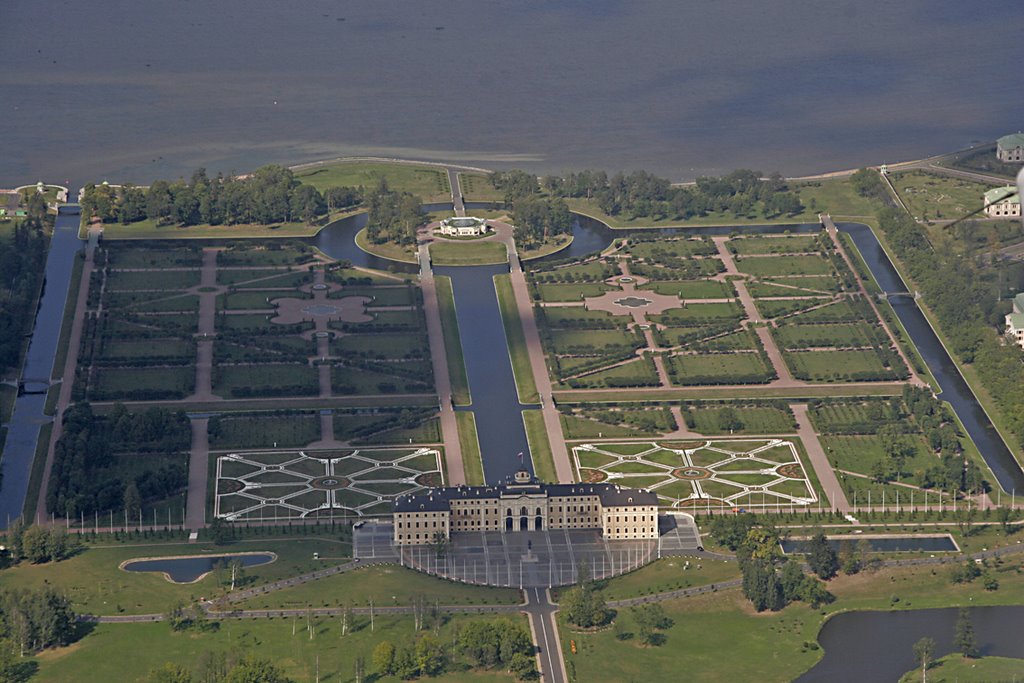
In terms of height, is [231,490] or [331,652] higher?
[231,490]

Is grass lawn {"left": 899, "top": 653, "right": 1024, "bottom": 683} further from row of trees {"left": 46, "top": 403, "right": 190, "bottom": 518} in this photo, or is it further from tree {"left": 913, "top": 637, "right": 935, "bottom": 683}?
row of trees {"left": 46, "top": 403, "right": 190, "bottom": 518}

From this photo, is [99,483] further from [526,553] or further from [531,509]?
[526,553]

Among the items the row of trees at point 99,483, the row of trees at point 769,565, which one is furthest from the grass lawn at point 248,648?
the row of trees at point 99,483

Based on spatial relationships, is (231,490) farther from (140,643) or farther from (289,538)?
(140,643)

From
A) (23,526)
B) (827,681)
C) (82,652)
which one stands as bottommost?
(827,681)

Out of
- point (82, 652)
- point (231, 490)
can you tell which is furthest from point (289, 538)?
point (82, 652)

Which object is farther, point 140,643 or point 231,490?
point 231,490

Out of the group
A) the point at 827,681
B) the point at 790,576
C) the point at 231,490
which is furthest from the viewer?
the point at 231,490

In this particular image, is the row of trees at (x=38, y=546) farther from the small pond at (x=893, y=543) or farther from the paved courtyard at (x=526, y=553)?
the small pond at (x=893, y=543)
